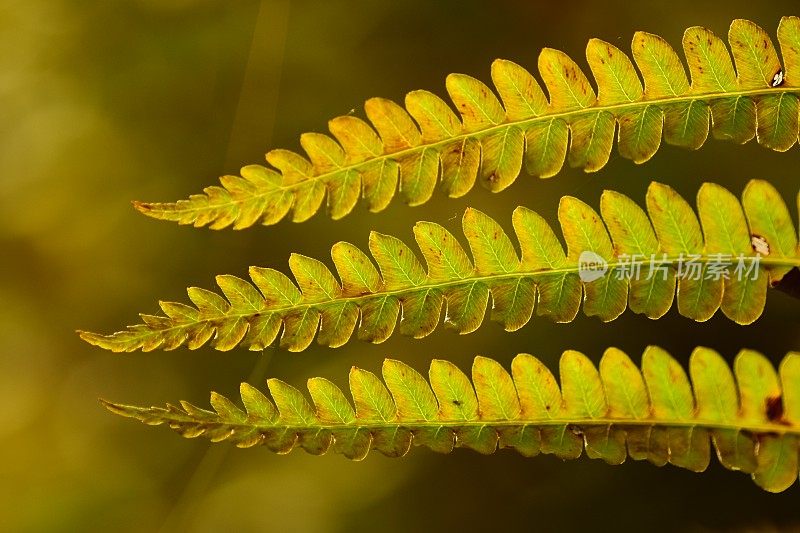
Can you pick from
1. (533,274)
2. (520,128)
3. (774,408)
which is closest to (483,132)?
(520,128)

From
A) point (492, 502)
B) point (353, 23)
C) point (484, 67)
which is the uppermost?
point (353, 23)

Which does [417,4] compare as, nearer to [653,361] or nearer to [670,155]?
[670,155]

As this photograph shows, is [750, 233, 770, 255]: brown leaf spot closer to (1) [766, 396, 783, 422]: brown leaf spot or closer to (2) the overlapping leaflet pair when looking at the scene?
(2) the overlapping leaflet pair

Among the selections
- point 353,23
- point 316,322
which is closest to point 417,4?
point 353,23

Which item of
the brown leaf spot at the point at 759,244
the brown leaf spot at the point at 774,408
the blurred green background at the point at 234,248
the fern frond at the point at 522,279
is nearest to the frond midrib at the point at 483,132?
the fern frond at the point at 522,279

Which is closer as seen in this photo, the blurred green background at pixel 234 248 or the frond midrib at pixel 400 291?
the frond midrib at pixel 400 291

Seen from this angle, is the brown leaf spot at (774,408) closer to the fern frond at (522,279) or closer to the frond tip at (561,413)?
the frond tip at (561,413)
